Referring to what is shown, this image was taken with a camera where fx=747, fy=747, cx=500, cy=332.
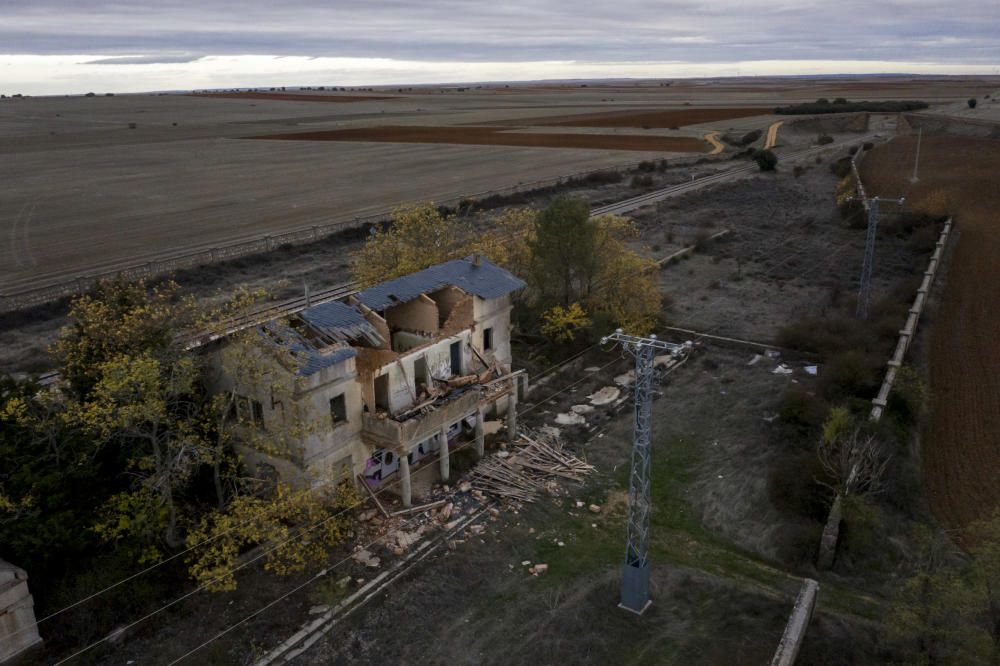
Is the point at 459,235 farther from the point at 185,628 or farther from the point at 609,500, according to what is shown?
the point at 185,628

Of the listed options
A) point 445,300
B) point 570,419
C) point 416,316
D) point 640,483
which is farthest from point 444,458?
point 640,483

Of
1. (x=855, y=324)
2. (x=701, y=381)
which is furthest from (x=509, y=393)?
(x=855, y=324)

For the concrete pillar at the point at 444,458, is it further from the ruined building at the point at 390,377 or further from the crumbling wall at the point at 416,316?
the crumbling wall at the point at 416,316

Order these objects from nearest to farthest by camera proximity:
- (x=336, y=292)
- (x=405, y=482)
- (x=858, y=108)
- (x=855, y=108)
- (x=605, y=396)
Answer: (x=405, y=482), (x=605, y=396), (x=336, y=292), (x=855, y=108), (x=858, y=108)

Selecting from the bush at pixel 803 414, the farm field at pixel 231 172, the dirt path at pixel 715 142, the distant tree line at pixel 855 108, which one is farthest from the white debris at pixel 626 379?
the distant tree line at pixel 855 108

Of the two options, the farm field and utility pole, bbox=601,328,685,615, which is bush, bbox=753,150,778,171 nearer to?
the farm field

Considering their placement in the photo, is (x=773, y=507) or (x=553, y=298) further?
(x=553, y=298)

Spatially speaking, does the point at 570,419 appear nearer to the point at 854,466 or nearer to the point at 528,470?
the point at 528,470

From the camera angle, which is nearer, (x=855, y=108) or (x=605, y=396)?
(x=605, y=396)
